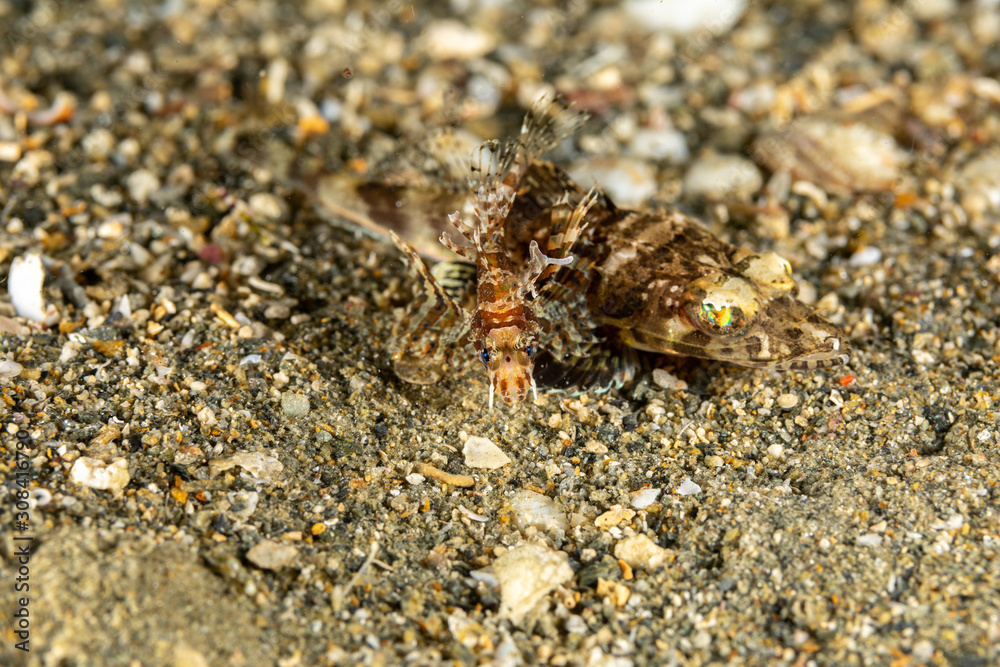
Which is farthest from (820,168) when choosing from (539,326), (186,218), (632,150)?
(186,218)

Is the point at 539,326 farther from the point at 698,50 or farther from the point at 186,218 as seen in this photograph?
the point at 698,50

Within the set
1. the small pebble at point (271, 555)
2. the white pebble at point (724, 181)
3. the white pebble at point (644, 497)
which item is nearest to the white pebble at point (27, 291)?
the small pebble at point (271, 555)

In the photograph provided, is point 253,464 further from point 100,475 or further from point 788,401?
point 788,401

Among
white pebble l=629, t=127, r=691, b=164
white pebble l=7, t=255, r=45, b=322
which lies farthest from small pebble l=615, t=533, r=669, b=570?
white pebble l=629, t=127, r=691, b=164

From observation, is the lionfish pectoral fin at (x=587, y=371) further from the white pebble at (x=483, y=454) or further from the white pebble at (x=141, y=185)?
the white pebble at (x=141, y=185)

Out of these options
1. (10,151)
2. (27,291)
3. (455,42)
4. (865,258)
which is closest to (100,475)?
(27,291)

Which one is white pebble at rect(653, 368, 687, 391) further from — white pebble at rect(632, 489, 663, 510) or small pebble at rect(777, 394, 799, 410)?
white pebble at rect(632, 489, 663, 510)
